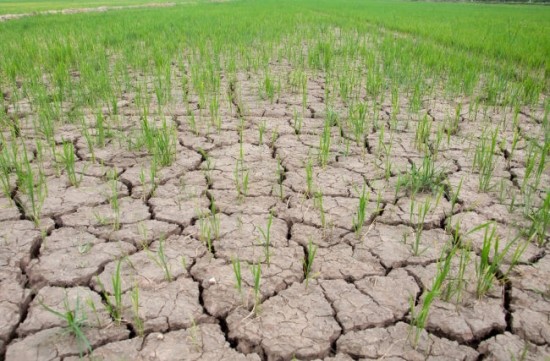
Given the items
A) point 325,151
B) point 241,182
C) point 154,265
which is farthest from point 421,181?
point 154,265

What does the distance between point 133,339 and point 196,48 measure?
5321 mm

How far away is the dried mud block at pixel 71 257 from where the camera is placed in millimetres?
1622

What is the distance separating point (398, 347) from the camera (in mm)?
1341

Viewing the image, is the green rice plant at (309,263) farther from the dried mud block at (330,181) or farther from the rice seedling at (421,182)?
the rice seedling at (421,182)

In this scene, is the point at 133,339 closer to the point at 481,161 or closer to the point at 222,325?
the point at 222,325

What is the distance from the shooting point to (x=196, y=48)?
6109 mm

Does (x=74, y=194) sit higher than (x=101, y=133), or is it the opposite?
(x=101, y=133)

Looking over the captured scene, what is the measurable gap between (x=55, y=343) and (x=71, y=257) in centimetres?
48

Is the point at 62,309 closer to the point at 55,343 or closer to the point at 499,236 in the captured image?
the point at 55,343

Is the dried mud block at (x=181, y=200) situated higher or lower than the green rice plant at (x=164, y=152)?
lower

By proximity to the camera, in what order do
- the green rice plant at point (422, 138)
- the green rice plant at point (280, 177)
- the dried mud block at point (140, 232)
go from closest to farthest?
the dried mud block at point (140, 232) < the green rice plant at point (280, 177) < the green rice plant at point (422, 138)

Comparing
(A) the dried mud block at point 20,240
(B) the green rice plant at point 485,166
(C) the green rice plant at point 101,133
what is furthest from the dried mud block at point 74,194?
(B) the green rice plant at point 485,166

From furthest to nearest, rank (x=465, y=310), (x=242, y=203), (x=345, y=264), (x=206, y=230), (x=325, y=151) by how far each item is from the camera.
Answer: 1. (x=325, y=151)
2. (x=242, y=203)
3. (x=206, y=230)
4. (x=345, y=264)
5. (x=465, y=310)

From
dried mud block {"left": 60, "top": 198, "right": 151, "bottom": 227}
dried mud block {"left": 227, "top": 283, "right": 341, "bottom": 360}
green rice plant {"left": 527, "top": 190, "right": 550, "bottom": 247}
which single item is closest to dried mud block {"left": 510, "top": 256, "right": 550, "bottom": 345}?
green rice plant {"left": 527, "top": 190, "right": 550, "bottom": 247}
